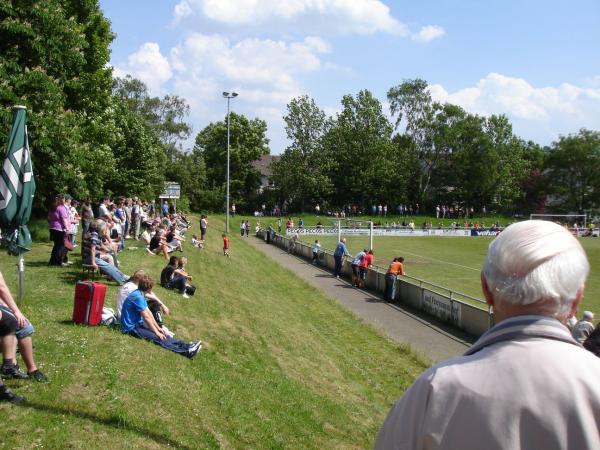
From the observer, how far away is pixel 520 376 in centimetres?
170

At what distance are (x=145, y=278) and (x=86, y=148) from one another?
13110 mm

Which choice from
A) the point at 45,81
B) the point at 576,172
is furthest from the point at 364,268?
the point at 576,172

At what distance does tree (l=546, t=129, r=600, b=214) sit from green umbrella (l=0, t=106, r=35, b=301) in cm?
8542

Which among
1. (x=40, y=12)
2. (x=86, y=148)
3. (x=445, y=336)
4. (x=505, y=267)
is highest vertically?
(x=40, y=12)

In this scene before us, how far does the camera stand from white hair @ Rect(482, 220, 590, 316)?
1.82 m

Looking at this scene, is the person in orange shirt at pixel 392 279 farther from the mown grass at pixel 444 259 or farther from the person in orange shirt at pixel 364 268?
the mown grass at pixel 444 259

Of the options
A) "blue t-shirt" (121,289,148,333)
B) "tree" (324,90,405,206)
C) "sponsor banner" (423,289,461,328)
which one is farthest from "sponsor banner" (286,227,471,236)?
"blue t-shirt" (121,289,148,333)

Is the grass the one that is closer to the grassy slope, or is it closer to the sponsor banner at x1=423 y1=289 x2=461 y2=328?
the sponsor banner at x1=423 y1=289 x2=461 y2=328

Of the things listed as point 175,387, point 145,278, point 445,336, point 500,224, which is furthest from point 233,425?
point 500,224

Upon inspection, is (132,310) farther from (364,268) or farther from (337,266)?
(337,266)

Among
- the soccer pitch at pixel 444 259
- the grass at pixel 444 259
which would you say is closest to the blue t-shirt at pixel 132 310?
the grass at pixel 444 259

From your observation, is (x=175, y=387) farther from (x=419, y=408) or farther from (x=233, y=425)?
(x=419, y=408)

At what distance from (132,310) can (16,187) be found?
2885mm

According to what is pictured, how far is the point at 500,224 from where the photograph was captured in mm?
74688
